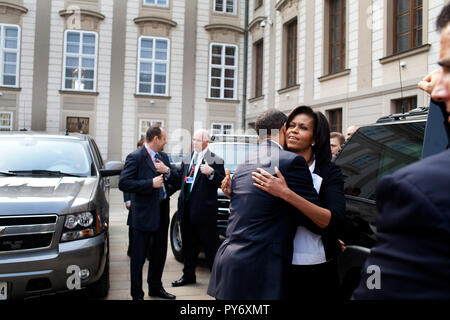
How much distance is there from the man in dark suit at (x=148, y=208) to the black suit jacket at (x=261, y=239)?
2.25 meters

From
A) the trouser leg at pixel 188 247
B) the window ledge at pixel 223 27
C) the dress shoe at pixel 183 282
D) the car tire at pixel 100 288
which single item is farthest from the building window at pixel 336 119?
the car tire at pixel 100 288

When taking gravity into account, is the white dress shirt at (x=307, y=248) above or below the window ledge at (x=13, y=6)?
below

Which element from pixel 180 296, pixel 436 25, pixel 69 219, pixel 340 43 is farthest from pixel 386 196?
pixel 340 43

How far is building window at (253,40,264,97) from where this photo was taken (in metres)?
19.7

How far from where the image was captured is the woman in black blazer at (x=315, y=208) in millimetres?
1974

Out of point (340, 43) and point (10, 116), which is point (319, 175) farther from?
point (10, 116)

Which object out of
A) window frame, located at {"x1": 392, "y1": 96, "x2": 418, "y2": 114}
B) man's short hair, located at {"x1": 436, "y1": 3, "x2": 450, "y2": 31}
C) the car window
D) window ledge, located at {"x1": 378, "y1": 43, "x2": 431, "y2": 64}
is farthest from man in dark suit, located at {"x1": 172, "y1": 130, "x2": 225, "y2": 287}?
window frame, located at {"x1": 392, "y1": 96, "x2": 418, "y2": 114}

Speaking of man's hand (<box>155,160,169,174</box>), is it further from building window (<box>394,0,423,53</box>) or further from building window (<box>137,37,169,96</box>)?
building window (<box>137,37,169,96</box>)

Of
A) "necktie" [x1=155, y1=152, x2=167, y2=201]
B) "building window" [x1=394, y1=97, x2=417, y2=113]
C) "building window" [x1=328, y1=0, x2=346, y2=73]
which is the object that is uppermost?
"building window" [x1=328, y1=0, x2=346, y2=73]

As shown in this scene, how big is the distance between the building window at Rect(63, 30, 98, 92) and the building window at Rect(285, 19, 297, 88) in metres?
9.36

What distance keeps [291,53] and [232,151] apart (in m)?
11.2

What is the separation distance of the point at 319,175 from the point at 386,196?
145 cm

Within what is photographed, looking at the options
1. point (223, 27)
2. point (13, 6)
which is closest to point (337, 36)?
point (223, 27)

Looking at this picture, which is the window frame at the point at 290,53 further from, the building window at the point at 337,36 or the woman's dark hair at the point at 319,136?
the woman's dark hair at the point at 319,136
